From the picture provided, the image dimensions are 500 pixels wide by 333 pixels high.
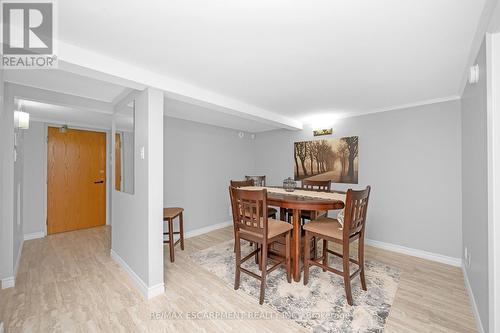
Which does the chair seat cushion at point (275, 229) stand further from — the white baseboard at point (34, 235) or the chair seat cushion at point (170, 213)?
the white baseboard at point (34, 235)

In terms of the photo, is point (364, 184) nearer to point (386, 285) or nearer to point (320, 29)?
point (386, 285)

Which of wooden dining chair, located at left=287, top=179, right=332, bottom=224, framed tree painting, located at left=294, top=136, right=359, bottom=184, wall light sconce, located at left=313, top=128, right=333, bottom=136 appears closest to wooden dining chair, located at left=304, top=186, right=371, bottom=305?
wooden dining chair, located at left=287, top=179, right=332, bottom=224

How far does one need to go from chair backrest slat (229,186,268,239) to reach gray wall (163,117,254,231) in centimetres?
197

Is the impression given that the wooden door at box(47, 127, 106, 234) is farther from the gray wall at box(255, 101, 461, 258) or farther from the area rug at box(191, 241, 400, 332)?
the gray wall at box(255, 101, 461, 258)

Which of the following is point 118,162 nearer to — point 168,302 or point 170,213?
point 170,213

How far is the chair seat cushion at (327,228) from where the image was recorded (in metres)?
2.03

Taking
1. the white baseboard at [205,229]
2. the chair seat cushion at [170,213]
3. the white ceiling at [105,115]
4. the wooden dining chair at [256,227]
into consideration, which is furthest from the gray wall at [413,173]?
the chair seat cushion at [170,213]

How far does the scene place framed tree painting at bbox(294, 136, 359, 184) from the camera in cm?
356

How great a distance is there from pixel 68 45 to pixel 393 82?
3.07m

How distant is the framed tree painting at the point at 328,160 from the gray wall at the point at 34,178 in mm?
4750

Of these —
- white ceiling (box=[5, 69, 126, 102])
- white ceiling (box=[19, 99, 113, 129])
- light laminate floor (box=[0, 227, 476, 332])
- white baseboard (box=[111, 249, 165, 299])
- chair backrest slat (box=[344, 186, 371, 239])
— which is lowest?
light laminate floor (box=[0, 227, 476, 332])

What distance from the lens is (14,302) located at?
193cm

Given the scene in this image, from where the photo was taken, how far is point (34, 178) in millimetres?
3682

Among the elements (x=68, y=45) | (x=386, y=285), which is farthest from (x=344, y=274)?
(x=68, y=45)
